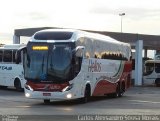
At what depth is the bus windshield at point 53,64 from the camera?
77.4ft

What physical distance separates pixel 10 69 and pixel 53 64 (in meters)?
14.7

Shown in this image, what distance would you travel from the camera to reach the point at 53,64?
2362cm

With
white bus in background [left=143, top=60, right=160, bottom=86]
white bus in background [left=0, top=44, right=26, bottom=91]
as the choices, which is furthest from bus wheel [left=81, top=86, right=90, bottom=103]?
white bus in background [left=143, top=60, right=160, bottom=86]

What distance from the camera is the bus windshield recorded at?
2359 centimetres

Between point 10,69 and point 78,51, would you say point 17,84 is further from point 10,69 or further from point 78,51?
point 78,51

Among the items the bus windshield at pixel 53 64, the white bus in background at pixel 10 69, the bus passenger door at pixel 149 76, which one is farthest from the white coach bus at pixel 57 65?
the bus passenger door at pixel 149 76

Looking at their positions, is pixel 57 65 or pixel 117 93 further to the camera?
pixel 117 93

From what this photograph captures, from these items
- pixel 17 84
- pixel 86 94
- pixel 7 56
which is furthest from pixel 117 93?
pixel 7 56

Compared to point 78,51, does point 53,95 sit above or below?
below

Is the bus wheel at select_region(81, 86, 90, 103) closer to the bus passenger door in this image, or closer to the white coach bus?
the white coach bus

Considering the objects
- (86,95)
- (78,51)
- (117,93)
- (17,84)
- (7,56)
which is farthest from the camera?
(7,56)

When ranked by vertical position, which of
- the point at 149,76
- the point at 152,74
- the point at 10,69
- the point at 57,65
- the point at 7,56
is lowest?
the point at 149,76

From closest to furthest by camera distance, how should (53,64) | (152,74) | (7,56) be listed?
1. (53,64)
2. (7,56)
3. (152,74)

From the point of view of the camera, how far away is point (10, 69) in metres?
37.8
